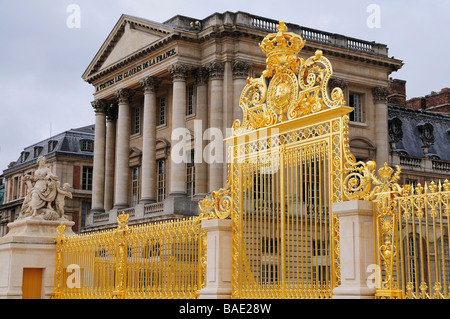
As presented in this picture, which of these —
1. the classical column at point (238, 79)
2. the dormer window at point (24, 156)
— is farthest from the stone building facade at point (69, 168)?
the classical column at point (238, 79)

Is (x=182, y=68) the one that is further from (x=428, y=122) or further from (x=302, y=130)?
(x=302, y=130)

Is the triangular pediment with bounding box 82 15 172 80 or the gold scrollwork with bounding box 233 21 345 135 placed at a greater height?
the triangular pediment with bounding box 82 15 172 80

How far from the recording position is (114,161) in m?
50.6

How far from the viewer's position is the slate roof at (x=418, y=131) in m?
52.7

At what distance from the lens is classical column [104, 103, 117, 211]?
4984cm

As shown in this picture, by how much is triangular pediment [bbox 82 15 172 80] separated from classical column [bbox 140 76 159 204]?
2370 millimetres

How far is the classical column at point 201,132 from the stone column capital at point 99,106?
32.8 feet

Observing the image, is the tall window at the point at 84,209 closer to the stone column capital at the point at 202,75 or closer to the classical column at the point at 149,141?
the classical column at the point at 149,141

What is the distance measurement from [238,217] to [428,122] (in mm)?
44221

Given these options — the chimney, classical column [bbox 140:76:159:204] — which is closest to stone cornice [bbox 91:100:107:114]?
classical column [bbox 140:76:159:204]

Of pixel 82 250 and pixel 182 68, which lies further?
pixel 182 68

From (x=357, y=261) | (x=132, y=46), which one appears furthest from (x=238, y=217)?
(x=132, y=46)

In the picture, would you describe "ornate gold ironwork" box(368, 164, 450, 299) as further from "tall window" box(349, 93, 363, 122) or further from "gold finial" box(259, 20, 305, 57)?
"tall window" box(349, 93, 363, 122)

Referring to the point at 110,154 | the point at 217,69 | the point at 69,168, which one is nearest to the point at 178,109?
the point at 217,69
